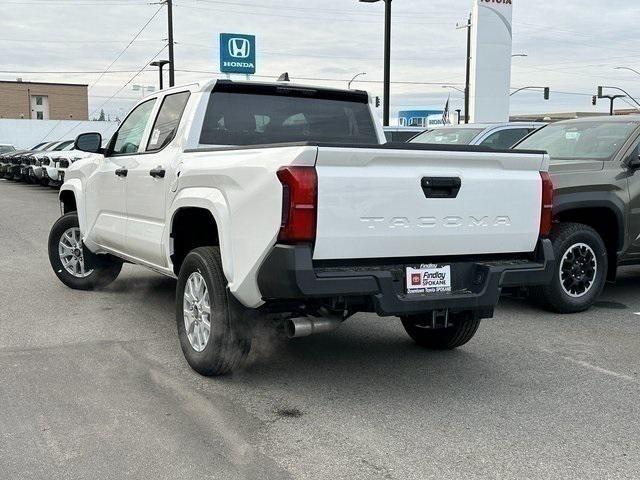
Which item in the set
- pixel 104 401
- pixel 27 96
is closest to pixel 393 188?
pixel 104 401

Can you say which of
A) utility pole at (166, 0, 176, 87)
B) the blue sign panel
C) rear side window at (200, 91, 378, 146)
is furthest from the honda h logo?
rear side window at (200, 91, 378, 146)

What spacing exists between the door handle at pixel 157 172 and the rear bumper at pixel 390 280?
5.58 ft

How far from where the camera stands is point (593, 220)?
7.41 meters

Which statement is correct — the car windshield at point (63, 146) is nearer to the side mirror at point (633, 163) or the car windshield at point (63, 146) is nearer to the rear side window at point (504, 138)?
the rear side window at point (504, 138)

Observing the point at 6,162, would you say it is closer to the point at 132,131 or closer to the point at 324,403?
the point at 132,131

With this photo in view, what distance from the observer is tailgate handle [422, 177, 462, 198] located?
4.35 m

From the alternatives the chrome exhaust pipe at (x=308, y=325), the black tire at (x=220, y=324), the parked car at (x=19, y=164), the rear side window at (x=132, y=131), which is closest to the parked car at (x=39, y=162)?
the parked car at (x=19, y=164)

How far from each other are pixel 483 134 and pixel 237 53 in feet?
67.4

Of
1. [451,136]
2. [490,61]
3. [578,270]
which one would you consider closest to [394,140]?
[451,136]

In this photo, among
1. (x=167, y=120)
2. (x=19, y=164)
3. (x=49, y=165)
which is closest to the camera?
(x=167, y=120)

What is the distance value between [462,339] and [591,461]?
1936 mm

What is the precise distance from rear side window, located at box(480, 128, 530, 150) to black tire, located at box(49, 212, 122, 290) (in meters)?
5.94

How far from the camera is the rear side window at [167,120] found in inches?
225

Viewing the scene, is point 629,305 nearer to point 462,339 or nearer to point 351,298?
point 462,339
